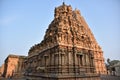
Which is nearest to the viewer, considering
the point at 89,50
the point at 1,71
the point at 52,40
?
the point at 52,40

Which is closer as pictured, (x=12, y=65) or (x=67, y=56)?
(x=67, y=56)

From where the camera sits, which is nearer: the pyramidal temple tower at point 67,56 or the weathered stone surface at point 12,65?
the pyramidal temple tower at point 67,56

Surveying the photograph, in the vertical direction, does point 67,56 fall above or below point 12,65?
above

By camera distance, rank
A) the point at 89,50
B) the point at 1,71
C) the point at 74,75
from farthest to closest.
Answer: the point at 1,71 < the point at 89,50 < the point at 74,75

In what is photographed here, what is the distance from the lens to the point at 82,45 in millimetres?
14898

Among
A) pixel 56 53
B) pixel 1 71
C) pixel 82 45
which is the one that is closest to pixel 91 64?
pixel 82 45

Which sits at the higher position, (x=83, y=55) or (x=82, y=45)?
(x=82, y=45)

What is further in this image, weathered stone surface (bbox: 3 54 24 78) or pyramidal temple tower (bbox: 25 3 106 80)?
weathered stone surface (bbox: 3 54 24 78)

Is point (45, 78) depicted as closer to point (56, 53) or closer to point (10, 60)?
point (56, 53)

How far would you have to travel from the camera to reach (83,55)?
14250mm

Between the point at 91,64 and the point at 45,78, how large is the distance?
6661 mm

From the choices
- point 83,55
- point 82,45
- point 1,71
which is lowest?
point 1,71

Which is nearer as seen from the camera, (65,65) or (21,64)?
(65,65)

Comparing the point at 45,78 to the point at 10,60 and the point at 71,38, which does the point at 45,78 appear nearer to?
the point at 71,38
